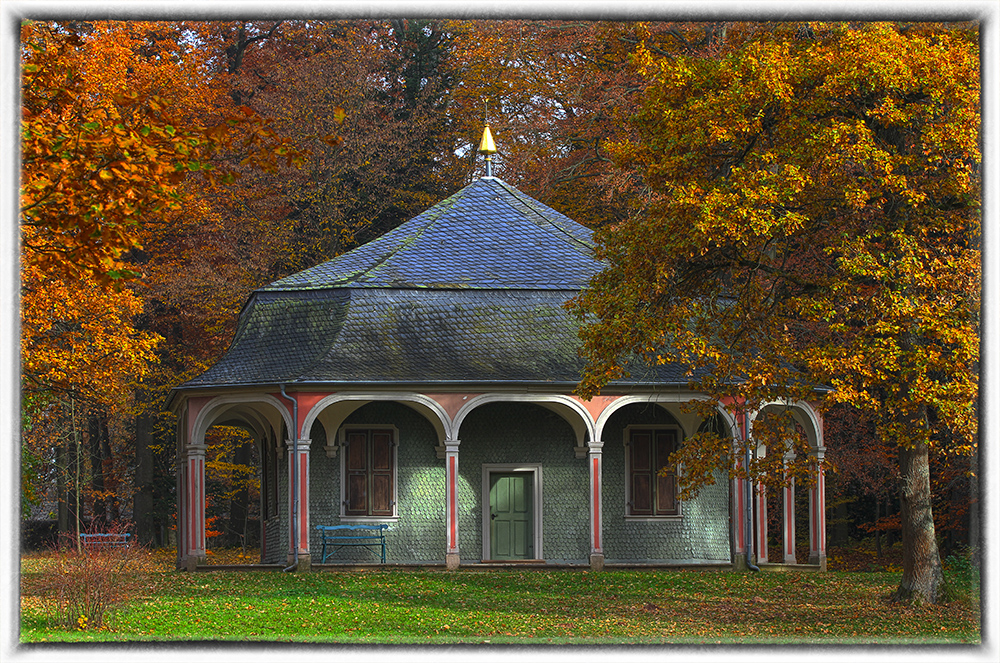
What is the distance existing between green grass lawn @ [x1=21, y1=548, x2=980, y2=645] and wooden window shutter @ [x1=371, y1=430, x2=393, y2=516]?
229cm

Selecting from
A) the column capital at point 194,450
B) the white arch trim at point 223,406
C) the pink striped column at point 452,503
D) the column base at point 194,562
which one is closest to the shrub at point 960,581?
the pink striped column at point 452,503

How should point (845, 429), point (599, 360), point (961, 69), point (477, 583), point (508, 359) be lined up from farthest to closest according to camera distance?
point (845, 429), point (508, 359), point (477, 583), point (599, 360), point (961, 69)

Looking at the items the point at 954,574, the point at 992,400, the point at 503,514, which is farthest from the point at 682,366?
the point at 992,400

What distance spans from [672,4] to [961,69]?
23.0 feet

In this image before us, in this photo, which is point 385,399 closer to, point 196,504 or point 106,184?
point 196,504

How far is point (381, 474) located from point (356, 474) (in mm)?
453

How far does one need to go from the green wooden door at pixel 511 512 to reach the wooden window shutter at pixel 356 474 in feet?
7.76

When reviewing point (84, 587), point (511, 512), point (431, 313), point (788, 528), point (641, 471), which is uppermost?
point (431, 313)

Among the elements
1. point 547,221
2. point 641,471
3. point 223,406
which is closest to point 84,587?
point 223,406

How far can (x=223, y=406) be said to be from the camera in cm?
2433

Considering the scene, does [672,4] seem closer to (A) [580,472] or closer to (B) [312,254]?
(A) [580,472]

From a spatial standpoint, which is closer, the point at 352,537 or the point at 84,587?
the point at 84,587

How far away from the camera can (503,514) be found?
24.7m

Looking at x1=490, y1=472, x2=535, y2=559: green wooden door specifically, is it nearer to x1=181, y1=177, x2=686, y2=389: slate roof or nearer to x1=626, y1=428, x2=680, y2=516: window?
x1=626, y1=428, x2=680, y2=516: window
